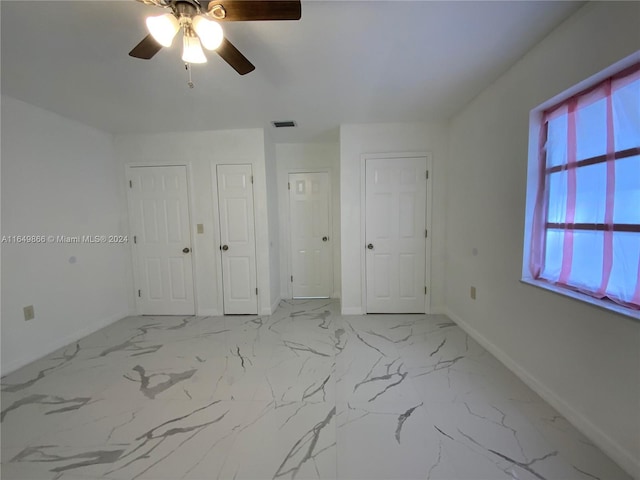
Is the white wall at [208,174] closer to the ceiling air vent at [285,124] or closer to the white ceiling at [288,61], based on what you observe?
the ceiling air vent at [285,124]

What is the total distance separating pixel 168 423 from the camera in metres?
1.53

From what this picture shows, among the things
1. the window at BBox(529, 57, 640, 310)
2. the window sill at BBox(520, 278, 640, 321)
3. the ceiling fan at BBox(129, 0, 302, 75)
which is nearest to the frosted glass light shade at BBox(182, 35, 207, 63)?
the ceiling fan at BBox(129, 0, 302, 75)

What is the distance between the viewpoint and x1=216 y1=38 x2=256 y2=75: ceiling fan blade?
4.38ft

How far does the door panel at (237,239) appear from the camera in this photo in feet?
10.4

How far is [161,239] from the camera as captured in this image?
329 cm

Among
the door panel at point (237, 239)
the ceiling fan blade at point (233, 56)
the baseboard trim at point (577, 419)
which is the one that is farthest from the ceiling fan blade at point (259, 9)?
the baseboard trim at point (577, 419)

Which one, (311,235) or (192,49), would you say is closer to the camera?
(192,49)

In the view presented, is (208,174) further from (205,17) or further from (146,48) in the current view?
(205,17)

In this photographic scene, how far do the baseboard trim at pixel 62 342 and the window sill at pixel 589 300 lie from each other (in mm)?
4338

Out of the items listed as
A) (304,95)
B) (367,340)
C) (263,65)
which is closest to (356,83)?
(304,95)

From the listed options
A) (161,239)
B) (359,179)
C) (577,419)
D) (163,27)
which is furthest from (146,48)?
(577,419)

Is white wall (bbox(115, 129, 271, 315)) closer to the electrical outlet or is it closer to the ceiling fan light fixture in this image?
the electrical outlet

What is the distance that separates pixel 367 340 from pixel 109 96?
11.1ft

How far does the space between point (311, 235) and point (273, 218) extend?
672mm
